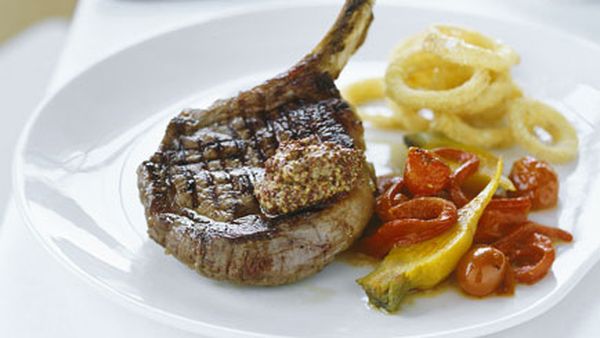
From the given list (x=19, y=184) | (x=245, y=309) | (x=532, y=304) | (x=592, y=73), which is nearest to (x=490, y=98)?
(x=592, y=73)

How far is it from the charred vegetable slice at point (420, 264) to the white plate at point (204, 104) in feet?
0.24

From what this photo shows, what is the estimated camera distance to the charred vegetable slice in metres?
3.04

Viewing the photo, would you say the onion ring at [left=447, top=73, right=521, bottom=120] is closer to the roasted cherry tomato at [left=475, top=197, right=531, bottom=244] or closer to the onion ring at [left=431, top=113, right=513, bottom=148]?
the onion ring at [left=431, top=113, right=513, bottom=148]

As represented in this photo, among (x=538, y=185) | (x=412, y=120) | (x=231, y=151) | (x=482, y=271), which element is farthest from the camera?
(x=412, y=120)

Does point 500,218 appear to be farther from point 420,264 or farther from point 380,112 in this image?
point 380,112

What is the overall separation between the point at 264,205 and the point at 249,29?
218 centimetres

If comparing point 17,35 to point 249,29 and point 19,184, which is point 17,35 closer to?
point 249,29

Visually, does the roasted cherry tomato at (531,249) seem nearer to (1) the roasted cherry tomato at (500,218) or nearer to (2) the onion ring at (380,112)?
(1) the roasted cherry tomato at (500,218)

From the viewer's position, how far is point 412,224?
3299 mm

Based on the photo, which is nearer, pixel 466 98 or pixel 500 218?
pixel 500 218

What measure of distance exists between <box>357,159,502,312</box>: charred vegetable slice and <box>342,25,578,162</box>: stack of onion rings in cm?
84

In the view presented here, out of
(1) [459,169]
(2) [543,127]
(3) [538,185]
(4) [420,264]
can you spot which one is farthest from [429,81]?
(4) [420,264]

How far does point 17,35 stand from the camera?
767cm

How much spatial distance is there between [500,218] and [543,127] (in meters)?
0.93
